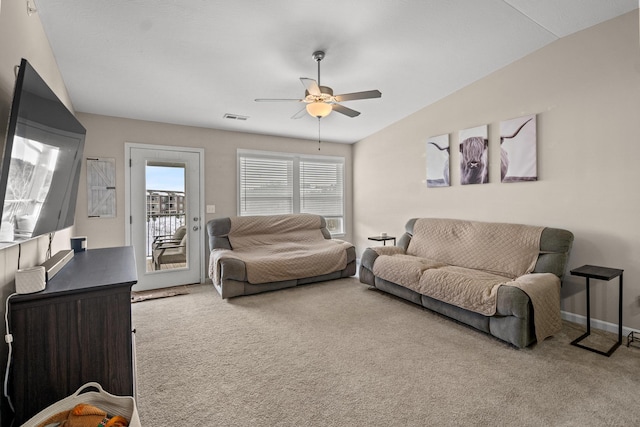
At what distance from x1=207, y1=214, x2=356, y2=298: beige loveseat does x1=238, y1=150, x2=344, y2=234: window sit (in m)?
0.42

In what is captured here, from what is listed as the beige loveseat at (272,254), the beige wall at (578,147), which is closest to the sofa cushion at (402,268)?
the beige loveseat at (272,254)

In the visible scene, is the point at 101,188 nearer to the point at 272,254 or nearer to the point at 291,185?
the point at 272,254

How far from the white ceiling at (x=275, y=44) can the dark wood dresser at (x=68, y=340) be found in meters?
2.09

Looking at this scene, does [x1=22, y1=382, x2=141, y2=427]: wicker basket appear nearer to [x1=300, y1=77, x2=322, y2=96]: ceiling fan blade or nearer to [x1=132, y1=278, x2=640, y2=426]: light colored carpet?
[x1=132, y1=278, x2=640, y2=426]: light colored carpet

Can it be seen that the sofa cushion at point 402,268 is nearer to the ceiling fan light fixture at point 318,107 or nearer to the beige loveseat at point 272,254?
the beige loveseat at point 272,254

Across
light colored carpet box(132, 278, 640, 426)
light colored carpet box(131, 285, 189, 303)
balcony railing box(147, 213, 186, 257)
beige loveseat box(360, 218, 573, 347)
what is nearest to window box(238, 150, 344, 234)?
balcony railing box(147, 213, 186, 257)

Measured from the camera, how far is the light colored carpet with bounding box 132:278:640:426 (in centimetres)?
178

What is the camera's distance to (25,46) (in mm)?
1790

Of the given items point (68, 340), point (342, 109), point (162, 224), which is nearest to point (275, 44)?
point (342, 109)

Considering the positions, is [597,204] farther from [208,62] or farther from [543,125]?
[208,62]

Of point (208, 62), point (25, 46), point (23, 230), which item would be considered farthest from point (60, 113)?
point (208, 62)

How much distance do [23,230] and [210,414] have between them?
1420 millimetres

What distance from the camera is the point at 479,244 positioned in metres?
3.58

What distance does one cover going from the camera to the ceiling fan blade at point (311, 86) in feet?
8.61
